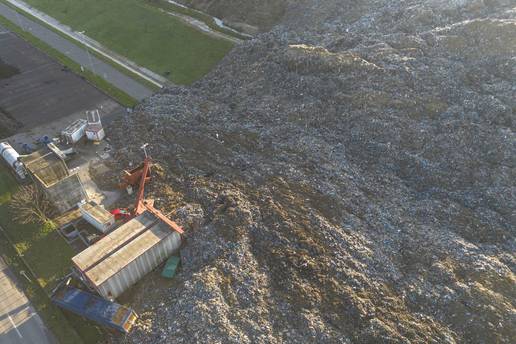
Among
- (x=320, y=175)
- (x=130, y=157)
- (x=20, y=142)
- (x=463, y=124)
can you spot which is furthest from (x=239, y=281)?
(x=20, y=142)

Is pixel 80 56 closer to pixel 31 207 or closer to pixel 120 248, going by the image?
pixel 31 207

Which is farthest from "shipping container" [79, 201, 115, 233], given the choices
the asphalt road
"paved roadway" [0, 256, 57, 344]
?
the asphalt road

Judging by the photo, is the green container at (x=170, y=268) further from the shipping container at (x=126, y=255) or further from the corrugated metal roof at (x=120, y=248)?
the corrugated metal roof at (x=120, y=248)

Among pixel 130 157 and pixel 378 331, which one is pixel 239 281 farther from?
pixel 130 157

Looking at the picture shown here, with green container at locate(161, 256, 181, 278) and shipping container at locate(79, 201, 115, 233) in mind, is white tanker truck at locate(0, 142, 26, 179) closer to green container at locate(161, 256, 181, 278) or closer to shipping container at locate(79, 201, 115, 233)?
shipping container at locate(79, 201, 115, 233)

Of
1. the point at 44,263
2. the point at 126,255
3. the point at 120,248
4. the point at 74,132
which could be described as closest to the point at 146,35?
the point at 74,132
